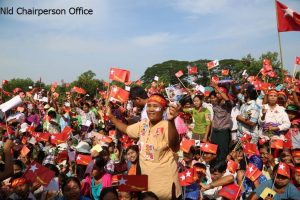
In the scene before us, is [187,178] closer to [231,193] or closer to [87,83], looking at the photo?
[231,193]

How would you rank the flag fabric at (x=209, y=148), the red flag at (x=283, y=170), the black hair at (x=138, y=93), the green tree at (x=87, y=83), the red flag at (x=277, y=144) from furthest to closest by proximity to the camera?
the green tree at (x=87, y=83) < the flag fabric at (x=209, y=148) < the red flag at (x=277, y=144) < the black hair at (x=138, y=93) < the red flag at (x=283, y=170)

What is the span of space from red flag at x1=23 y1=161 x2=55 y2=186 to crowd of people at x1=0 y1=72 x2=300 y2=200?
0.04 ft

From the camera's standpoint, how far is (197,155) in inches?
245

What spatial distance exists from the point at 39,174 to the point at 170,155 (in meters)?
1.60

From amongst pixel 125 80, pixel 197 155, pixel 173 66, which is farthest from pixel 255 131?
pixel 173 66

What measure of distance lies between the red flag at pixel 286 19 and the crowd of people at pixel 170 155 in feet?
4.49

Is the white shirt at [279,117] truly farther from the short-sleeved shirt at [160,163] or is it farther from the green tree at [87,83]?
the green tree at [87,83]

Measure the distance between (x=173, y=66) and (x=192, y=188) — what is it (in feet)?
237

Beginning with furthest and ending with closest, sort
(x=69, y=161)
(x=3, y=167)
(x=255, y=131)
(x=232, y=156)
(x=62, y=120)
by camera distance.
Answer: (x=62, y=120), (x=255, y=131), (x=232, y=156), (x=69, y=161), (x=3, y=167)

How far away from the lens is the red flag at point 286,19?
7.58 m

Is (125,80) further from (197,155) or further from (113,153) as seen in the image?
(113,153)

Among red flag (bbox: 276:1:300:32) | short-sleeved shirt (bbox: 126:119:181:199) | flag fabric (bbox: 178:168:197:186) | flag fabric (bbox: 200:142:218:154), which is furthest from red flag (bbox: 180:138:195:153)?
red flag (bbox: 276:1:300:32)

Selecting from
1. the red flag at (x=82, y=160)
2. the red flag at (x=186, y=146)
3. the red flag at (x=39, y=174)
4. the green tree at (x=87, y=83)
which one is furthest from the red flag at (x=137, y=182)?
the green tree at (x=87, y=83)

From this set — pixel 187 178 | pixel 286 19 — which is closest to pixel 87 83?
pixel 286 19
